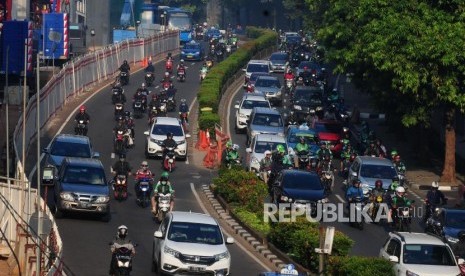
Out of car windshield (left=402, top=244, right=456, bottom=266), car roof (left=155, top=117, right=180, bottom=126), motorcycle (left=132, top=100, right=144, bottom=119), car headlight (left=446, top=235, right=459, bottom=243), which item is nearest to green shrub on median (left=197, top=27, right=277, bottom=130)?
motorcycle (left=132, top=100, right=144, bottom=119)

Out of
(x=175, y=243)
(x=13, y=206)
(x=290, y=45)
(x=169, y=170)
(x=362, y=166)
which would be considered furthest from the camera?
(x=290, y=45)

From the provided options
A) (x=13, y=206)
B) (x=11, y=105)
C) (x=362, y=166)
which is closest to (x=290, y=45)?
(x=11, y=105)

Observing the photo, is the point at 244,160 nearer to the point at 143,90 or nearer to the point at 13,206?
the point at 143,90

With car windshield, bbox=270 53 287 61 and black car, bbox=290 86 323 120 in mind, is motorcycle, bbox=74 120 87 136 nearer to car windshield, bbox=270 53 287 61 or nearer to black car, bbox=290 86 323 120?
black car, bbox=290 86 323 120

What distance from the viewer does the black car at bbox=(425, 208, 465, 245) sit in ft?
115

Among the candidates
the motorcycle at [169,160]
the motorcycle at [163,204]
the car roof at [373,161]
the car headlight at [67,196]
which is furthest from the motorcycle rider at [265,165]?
the car headlight at [67,196]

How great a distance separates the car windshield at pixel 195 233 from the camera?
28.9 m

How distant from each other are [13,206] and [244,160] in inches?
795

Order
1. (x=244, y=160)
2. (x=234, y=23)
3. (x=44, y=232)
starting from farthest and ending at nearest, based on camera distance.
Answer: (x=234, y=23), (x=244, y=160), (x=44, y=232)

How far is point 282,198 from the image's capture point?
3938 centimetres

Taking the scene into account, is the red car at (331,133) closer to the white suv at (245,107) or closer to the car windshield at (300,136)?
the car windshield at (300,136)

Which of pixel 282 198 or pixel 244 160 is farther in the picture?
pixel 244 160

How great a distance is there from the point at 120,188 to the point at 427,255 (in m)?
15.1

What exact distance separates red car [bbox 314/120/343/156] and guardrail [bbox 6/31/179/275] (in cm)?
1142
